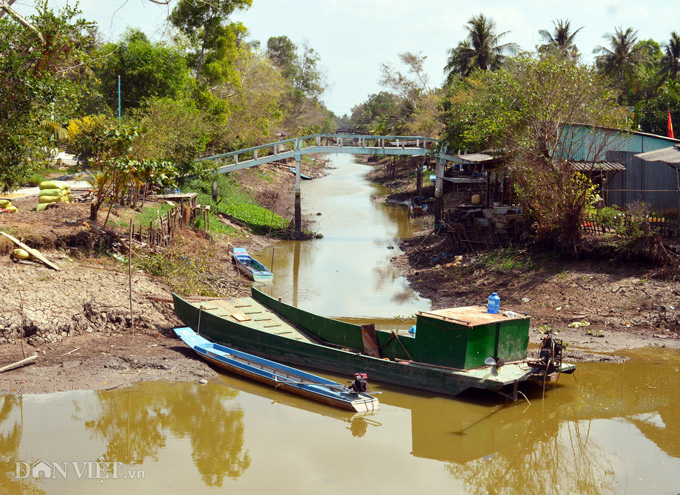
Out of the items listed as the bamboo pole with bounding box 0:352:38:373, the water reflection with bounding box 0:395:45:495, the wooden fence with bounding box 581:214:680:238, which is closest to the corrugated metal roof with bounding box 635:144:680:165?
the wooden fence with bounding box 581:214:680:238

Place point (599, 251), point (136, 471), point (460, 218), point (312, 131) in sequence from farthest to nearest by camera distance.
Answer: point (312, 131), point (460, 218), point (599, 251), point (136, 471)

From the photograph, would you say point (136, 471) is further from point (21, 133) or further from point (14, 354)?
point (21, 133)

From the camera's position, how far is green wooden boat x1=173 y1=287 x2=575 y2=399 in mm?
10719

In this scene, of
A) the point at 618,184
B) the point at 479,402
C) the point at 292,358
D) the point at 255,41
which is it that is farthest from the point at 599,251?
the point at 255,41

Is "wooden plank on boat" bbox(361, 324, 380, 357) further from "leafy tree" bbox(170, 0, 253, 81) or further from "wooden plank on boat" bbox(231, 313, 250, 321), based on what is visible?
"leafy tree" bbox(170, 0, 253, 81)

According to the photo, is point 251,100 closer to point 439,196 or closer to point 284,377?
point 439,196

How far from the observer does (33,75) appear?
505 inches

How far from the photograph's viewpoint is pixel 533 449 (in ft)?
31.4

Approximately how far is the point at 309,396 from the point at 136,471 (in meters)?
3.24

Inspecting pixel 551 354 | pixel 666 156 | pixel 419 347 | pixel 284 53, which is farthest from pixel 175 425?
pixel 284 53

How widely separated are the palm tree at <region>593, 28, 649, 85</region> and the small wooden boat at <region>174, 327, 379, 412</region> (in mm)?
34490

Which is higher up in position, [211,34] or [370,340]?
[211,34]

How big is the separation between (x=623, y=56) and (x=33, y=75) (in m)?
36.1

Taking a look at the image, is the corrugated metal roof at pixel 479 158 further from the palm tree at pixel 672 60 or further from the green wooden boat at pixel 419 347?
the palm tree at pixel 672 60
